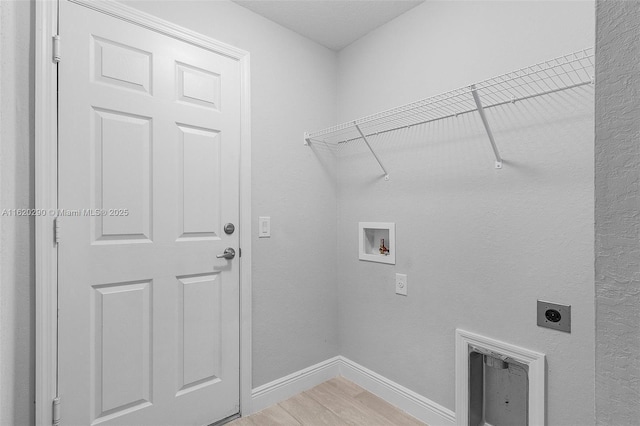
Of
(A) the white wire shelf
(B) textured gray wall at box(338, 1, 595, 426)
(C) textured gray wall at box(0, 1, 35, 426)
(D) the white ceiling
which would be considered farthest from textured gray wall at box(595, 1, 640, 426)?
(D) the white ceiling

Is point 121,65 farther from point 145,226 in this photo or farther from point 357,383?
point 357,383

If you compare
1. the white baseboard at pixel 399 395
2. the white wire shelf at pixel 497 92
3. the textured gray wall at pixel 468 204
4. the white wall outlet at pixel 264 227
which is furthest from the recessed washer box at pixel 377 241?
the white baseboard at pixel 399 395

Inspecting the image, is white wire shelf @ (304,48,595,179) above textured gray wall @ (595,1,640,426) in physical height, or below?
above

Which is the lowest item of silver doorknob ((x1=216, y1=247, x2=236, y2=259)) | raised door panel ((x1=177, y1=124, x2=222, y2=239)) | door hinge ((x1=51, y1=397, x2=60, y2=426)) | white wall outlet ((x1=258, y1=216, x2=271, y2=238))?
door hinge ((x1=51, y1=397, x2=60, y2=426))

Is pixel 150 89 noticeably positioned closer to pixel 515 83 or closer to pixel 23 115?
pixel 23 115

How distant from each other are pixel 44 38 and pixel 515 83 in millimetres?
1934

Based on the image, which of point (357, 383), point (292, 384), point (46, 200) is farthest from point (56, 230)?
point (357, 383)

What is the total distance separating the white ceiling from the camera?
5.91 feet

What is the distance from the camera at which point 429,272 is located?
176cm

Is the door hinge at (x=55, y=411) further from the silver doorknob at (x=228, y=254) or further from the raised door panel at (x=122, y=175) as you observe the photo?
the silver doorknob at (x=228, y=254)

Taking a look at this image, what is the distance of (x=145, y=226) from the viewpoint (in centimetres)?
150

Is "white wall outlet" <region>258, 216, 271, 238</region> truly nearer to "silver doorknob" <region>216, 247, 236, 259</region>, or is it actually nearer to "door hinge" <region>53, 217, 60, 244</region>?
"silver doorknob" <region>216, 247, 236, 259</region>

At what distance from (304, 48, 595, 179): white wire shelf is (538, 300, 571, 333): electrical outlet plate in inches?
24.8

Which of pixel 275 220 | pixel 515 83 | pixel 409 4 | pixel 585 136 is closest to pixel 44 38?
pixel 275 220
